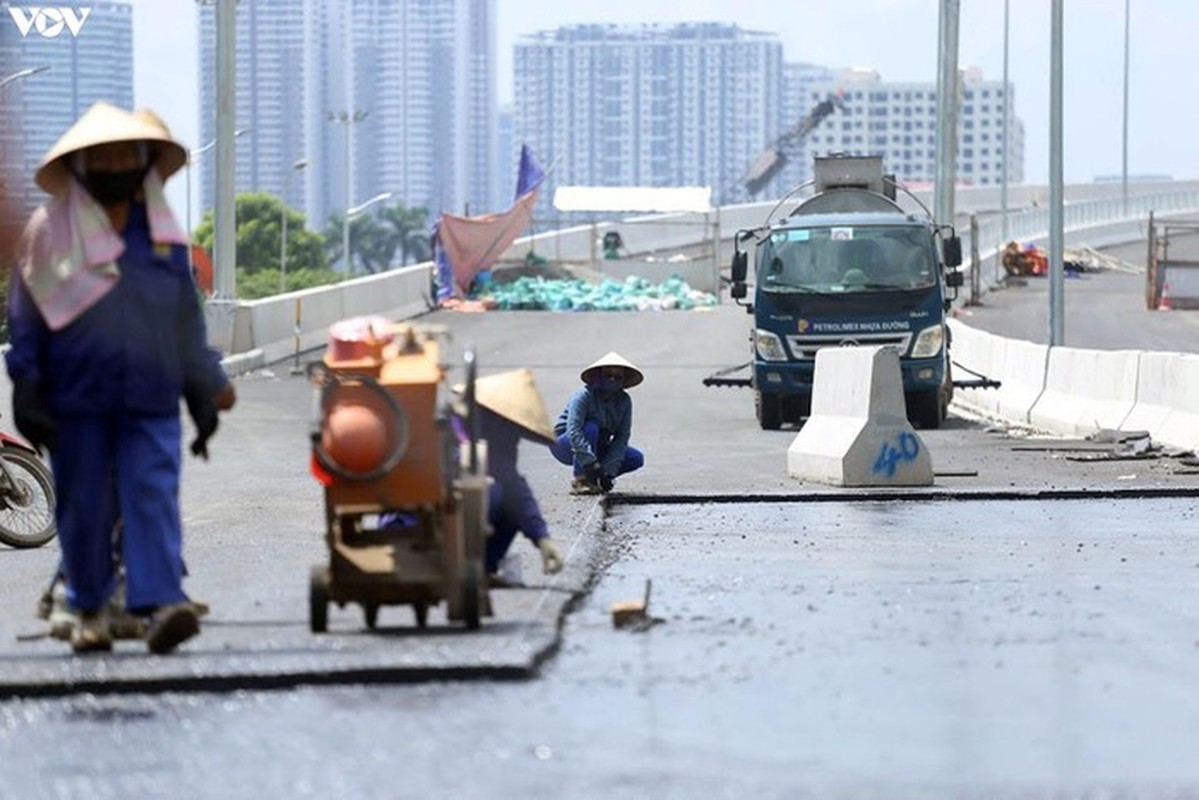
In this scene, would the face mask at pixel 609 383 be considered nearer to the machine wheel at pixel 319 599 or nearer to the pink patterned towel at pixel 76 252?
the machine wheel at pixel 319 599

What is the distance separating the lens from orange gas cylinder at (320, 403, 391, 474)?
9.49 metres

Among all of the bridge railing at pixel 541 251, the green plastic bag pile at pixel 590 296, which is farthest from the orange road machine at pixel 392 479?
the green plastic bag pile at pixel 590 296

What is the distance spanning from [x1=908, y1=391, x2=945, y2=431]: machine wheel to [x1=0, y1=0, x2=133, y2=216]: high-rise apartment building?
8.53 metres

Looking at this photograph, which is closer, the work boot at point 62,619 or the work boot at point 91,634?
the work boot at point 91,634

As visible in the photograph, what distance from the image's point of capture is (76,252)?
9375mm

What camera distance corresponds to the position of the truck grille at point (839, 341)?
28703mm

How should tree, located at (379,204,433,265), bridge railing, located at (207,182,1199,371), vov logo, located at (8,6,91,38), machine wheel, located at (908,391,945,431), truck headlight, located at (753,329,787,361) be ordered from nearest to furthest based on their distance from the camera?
machine wheel, located at (908,391,945,431) → truck headlight, located at (753,329,787,361) → vov logo, located at (8,6,91,38) → bridge railing, located at (207,182,1199,371) → tree, located at (379,204,433,265)

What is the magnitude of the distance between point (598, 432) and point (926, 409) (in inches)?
466

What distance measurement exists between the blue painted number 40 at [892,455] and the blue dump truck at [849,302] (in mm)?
9636

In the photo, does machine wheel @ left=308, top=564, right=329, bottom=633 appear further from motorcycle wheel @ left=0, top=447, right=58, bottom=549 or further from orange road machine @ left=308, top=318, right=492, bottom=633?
motorcycle wheel @ left=0, top=447, right=58, bottom=549

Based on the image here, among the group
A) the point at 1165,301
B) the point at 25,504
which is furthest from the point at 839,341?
the point at 1165,301

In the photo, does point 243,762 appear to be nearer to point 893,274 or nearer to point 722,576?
point 722,576

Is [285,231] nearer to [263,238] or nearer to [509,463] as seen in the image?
[263,238]

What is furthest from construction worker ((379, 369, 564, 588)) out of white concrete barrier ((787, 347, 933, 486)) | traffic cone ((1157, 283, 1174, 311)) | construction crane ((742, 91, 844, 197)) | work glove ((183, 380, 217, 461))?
construction crane ((742, 91, 844, 197))
